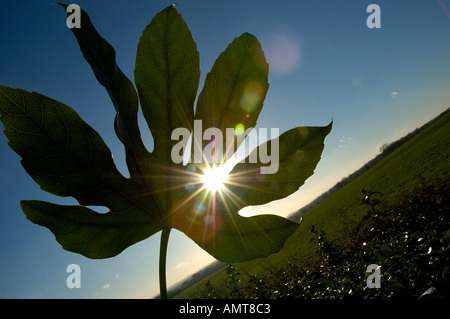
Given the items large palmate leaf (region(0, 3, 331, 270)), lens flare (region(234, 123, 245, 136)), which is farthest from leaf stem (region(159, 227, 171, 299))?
lens flare (region(234, 123, 245, 136))

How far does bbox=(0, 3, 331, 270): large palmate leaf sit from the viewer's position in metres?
0.65

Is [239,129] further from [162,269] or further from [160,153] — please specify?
[162,269]

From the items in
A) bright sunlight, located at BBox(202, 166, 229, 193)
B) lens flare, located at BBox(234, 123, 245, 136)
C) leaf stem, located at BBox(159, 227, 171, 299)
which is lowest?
leaf stem, located at BBox(159, 227, 171, 299)

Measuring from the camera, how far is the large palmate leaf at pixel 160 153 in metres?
0.65

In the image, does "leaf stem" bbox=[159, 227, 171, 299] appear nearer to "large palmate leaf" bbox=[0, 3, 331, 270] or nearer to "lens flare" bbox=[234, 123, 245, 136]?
"large palmate leaf" bbox=[0, 3, 331, 270]

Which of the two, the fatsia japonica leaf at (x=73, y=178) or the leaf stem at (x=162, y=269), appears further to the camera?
the leaf stem at (x=162, y=269)

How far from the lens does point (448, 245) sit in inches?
88.1

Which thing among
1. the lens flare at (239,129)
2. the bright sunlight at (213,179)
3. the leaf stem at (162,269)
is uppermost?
the lens flare at (239,129)

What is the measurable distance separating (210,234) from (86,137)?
48cm

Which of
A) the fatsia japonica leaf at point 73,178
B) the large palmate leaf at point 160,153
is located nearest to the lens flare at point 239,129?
the large palmate leaf at point 160,153

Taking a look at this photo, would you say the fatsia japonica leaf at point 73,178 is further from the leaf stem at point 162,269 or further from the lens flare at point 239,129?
the lens flare at point 239,129

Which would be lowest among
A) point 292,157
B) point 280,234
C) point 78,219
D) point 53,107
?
point 280,234

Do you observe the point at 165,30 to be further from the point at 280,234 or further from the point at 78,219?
the point at 280,234
